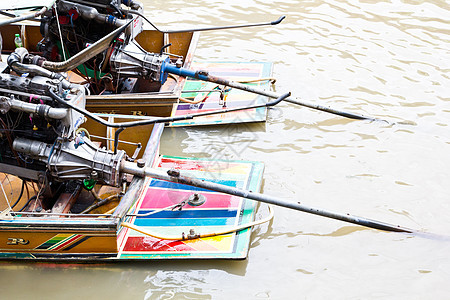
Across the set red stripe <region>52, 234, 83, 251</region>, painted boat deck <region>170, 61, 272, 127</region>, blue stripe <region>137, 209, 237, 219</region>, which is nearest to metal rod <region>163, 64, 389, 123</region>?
painted boat deck <region>170, 61, 272, 127</region>

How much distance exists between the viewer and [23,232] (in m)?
4.48

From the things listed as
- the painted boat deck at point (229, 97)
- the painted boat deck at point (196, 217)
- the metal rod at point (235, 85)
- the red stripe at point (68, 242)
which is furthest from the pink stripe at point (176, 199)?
the metal rod at point (235, 85)

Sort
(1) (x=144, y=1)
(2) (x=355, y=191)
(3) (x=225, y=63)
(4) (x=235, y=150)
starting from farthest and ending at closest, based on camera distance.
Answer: (1) (x=144, y=1) → (3) (x=225, y=63) → (4) (x=235, y=150) → (2) (x=355, y=191)

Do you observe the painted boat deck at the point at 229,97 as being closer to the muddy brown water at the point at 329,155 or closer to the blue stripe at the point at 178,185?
the muddy brown water at the point at 329,155

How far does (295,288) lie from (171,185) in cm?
156

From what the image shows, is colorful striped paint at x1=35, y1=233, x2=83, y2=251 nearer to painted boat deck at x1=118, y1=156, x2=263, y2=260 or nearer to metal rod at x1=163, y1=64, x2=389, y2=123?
painted boat deck at x1=118, y1=156, x2=263, y2=260

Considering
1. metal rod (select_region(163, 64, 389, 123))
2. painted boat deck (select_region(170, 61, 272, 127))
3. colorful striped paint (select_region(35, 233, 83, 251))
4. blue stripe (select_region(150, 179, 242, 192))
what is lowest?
colorful striped paint (select_region(35, 233, 83, 251))

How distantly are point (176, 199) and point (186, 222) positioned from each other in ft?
1.05

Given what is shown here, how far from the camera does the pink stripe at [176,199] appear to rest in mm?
5137

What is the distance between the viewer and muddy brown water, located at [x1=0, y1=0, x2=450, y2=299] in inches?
185

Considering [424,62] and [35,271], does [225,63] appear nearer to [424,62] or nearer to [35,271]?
[424,62]

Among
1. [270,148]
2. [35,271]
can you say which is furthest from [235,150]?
[35,271]

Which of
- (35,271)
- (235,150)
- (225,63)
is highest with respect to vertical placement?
(225,63)

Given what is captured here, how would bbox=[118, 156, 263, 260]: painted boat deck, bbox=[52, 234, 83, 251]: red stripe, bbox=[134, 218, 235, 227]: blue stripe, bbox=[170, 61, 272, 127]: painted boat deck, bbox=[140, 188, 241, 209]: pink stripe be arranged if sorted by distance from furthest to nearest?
bbox=[170, 61, 272, 127]: painted boat deck → bbox=[140, 188, 241, 209]: pink stripe → bbox=[134, 218, 235, 227]: blue stripe → bbox=[118, 156, 263, 260]: painted boat deck → bbox=[52, 234, 83, 251]: red stripe
